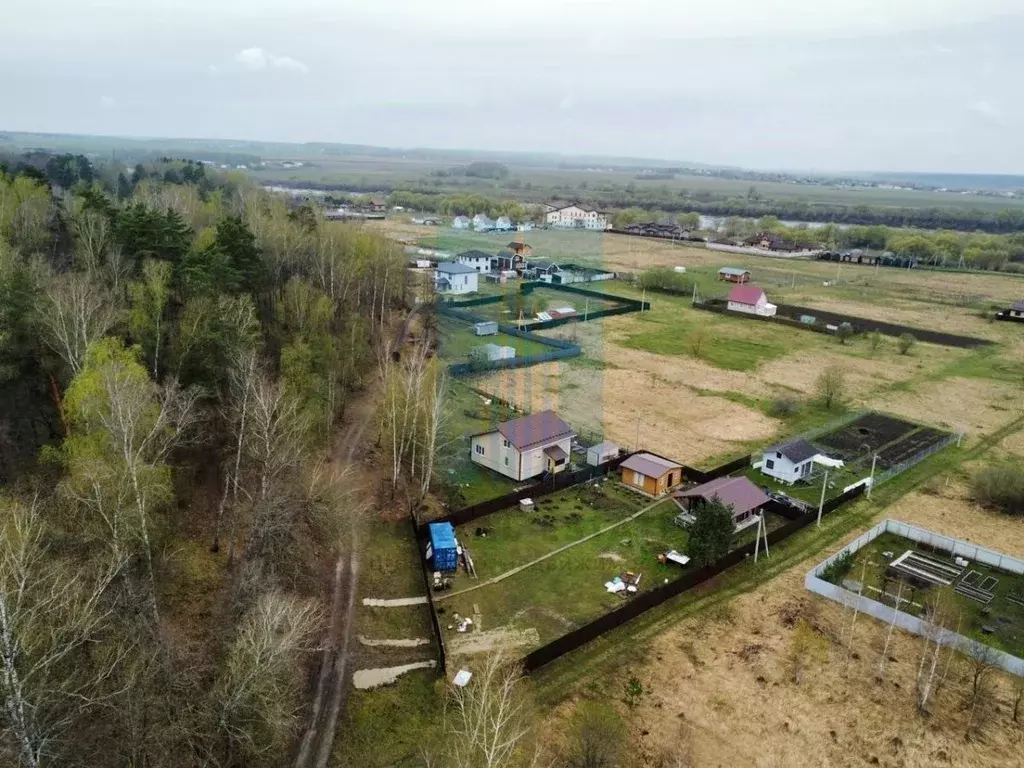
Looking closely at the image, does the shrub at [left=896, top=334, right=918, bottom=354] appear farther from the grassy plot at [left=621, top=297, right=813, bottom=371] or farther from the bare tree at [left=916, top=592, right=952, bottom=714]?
the bare tree at [left=916, top=592, right=952, bottom=714]

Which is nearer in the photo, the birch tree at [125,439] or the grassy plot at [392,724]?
the grassy plot at [392,724]

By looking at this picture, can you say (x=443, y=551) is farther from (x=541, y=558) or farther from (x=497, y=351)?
(x=497, y=351)

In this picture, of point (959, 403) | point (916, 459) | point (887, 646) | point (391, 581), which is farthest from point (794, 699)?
point (959, 403)

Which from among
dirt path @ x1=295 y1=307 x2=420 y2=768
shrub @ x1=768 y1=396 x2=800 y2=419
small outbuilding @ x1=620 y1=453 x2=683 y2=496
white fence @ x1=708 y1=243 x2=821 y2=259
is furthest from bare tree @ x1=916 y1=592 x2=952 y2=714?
white fence @ x1=708 y1=243 x2=821 y2=259

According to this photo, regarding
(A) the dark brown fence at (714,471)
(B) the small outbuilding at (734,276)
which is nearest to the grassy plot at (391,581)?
(A) the dark brown fence at (714,471)

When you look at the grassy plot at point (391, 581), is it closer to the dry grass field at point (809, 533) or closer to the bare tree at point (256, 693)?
the dry grass field at point (809, 533)
